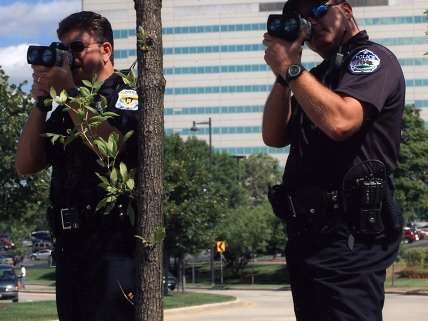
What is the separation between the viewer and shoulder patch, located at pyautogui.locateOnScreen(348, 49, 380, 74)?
3.19 m

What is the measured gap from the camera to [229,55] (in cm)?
11750

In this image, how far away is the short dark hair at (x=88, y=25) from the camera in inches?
149

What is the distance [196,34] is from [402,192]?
245 ft

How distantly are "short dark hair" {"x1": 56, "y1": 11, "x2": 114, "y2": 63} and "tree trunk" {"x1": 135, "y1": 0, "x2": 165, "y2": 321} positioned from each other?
305 mm

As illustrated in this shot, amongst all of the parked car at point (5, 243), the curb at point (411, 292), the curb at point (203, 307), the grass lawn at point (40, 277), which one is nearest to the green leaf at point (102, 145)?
the curb at point (203, 307)

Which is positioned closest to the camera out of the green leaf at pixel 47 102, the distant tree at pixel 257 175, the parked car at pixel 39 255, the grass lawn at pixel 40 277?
the green leaf at pixel 47 102

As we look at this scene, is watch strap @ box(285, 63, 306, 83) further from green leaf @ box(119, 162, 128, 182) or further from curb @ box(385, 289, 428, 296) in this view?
curb @ box(385, 289, 428, 296)

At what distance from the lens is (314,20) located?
3285 mm

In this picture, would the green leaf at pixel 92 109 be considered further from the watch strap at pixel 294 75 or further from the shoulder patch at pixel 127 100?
the watch strap at pixel 294 75

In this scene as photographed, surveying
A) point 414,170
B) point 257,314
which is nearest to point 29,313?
point 257,314

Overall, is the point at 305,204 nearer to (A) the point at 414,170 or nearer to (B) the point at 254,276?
(A) the point at 414,170

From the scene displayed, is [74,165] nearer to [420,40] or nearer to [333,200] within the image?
[333,200]

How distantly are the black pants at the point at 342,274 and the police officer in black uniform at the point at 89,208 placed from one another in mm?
793

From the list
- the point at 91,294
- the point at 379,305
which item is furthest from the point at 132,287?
the point at 379,305
